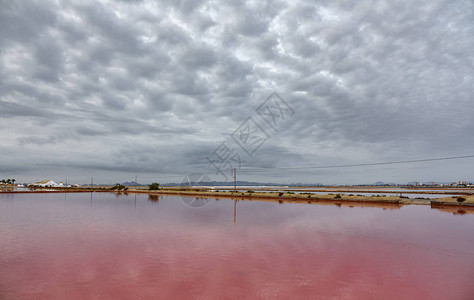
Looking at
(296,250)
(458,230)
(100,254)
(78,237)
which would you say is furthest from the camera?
(458,230)

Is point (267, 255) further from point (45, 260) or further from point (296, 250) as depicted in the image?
point (45, 260)

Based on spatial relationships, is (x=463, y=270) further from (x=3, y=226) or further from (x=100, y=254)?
(x=3, y=226)

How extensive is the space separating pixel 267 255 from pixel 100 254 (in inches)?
310

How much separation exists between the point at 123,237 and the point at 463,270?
56.0 feet

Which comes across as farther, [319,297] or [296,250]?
[296,250]

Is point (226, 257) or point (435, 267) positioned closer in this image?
point (435, 267)

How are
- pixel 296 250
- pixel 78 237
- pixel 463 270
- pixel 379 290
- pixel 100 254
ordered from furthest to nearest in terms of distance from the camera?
pixel 78 237
pixel 296 250
pixel 100 254
pixel 463 270
pixel 379 290

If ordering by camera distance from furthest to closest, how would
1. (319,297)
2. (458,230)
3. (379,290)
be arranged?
(458,230) → (379,290) → (319,297)

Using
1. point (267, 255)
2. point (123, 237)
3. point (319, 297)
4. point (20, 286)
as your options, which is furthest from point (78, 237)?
point (319, 297)

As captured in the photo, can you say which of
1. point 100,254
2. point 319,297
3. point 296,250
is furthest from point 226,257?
point 100,254

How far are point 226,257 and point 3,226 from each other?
1841 centimetres

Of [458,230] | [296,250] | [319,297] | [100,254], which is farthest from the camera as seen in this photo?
[458,230]

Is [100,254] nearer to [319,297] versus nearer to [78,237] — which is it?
[78,237]

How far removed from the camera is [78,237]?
1562 centimetres
